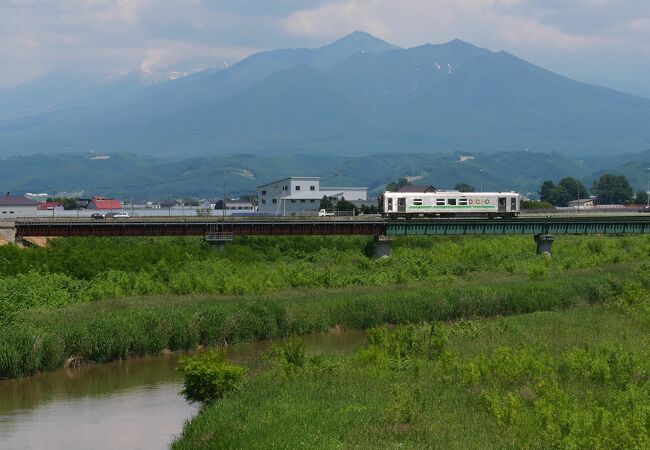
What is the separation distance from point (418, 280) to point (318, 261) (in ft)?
67.6

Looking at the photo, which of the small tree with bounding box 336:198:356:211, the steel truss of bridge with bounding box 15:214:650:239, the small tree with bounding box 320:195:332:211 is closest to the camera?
the steel truss of bridge with bounding box 15:214:650:239

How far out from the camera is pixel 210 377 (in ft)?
126

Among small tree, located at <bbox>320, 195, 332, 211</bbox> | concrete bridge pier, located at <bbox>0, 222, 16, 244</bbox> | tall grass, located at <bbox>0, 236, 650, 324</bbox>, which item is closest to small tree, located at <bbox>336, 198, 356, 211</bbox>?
small tree, located at <bbox>320, 195, 332, 211</bbox>

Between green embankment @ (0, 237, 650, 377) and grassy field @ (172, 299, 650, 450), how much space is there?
1126 cm

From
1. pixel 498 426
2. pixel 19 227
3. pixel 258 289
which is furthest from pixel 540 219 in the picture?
pixel 498 426

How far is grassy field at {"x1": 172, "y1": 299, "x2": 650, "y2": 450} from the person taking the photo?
30250 millimetres

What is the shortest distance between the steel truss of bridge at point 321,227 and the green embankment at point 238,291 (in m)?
2.12

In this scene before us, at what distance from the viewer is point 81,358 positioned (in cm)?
4841

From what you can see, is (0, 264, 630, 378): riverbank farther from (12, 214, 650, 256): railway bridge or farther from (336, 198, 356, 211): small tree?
(336, 198, 356, 211): small tree

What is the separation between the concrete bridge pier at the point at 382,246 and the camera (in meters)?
97.4

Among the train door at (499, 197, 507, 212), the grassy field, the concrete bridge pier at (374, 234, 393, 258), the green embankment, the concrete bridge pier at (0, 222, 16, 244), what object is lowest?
the grassy field

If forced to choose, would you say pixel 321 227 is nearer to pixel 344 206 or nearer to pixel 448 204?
pixel 448 204

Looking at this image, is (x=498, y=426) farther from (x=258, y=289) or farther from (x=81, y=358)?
(x=258, y=289)

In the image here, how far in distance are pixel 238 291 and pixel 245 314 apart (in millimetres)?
13468
